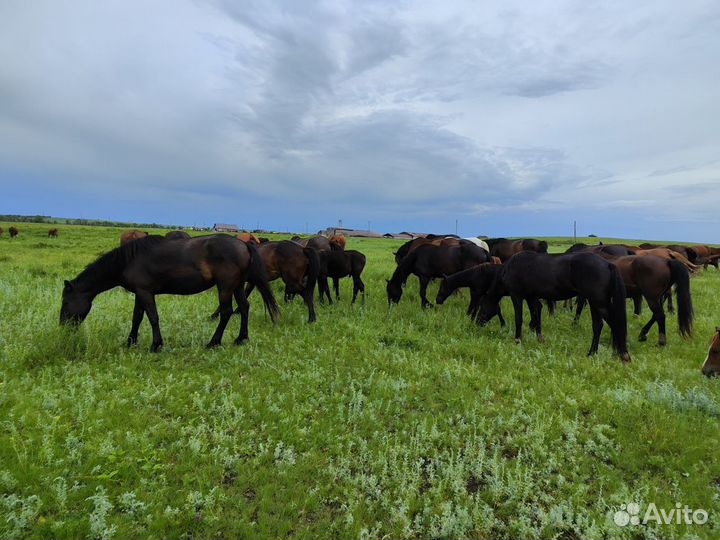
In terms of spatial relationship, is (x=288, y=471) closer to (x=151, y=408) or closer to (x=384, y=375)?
(x=151, y=408)

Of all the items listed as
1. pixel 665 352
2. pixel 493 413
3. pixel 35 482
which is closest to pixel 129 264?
pixel 35 482

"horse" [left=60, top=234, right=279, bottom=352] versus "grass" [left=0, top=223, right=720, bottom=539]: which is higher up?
"horse" [left=60, top=234, right=279, bottom=352]

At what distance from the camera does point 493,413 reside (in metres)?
5.62

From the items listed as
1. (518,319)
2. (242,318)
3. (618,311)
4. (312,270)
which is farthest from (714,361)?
(242,318)

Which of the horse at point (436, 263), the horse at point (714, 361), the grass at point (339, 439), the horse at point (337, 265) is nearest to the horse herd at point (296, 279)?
the horse at point (714, 361)

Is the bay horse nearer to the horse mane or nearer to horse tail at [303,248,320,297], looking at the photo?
horse tail at [303,248,320,297]

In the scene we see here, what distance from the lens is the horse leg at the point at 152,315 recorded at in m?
7.48

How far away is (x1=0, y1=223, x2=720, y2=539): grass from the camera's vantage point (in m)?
3.65

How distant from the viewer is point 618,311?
781cm

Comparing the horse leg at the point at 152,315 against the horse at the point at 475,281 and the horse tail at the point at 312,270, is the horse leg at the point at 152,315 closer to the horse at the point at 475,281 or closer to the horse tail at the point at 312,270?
the horse tail at the point at 312,270

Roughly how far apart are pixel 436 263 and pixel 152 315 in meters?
9.30

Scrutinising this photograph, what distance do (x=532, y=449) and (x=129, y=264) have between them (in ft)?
26.0

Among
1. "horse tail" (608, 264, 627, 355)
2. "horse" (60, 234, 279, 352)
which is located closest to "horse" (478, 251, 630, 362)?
"horse tail" (608, 264, 627, 355)

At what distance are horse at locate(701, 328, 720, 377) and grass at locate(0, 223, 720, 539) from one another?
24cm
